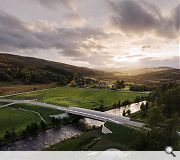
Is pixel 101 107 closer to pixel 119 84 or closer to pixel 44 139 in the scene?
pixel 119 84

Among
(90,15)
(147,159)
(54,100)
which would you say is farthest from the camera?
(54,100)

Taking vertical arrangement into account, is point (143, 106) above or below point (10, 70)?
below

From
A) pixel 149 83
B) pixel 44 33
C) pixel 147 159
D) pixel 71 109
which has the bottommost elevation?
pixel 147 159

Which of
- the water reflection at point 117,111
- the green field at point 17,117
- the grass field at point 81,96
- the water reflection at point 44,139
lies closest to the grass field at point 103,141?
the water reflection at point 117,111

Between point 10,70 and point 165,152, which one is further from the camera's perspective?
point 10,70

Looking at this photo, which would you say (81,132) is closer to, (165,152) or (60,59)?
(60,59)

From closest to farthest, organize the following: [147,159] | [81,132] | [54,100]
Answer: [147,159] < [54,100] < [81,132]

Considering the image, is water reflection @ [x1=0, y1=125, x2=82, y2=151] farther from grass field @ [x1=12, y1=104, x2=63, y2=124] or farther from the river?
grass field @ [x1=12, y1=104, x2=63, y2=124]

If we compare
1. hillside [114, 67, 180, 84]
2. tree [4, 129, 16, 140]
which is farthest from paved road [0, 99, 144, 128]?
hillside [114, 67, 180, 84]

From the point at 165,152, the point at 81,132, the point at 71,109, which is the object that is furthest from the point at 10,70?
the point at 165,152
